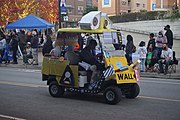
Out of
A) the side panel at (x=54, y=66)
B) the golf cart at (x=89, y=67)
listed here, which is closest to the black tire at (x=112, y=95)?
the golf cart at (x=89, y=67)

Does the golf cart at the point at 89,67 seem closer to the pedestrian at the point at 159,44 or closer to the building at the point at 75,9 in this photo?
the pedestrian at the point at 159,44

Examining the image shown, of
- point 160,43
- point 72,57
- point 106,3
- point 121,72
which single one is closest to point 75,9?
point 106,3

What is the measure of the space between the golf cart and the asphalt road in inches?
12.9

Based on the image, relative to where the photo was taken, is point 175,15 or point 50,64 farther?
point 175,15

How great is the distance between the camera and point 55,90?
35.9ft

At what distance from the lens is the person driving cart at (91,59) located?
33.2 feet

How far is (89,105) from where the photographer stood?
9.72m

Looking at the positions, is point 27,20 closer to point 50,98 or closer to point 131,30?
point 131,30

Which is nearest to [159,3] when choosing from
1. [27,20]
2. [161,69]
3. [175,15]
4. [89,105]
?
[175,15]

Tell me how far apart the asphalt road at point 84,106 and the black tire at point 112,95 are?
17 centimetres

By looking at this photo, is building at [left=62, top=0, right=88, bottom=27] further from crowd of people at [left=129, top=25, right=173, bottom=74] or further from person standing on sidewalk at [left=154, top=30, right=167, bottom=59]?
person standing on sidewalk at [left=154, top=30, right=167, bottom=59]

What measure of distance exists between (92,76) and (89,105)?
86 centimetres

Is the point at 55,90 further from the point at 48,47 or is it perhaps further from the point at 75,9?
the point at 75,9

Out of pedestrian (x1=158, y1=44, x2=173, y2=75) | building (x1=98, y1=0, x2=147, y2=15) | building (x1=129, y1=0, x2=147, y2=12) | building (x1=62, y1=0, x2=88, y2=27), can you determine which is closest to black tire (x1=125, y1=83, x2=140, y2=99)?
pedestrian (x1=158, y1=44, x2=173, y2=75)
